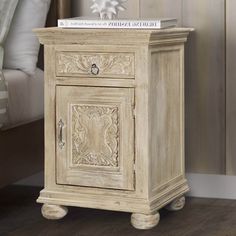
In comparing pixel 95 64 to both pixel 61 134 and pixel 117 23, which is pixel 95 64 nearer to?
pixel 117 23

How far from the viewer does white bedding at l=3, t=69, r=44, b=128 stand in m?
2.33

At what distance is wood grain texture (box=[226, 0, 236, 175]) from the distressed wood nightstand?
27 cm

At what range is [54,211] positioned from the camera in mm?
2305

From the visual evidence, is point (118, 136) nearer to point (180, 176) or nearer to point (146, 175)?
point (146, 175)

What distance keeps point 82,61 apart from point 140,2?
0.52 metres

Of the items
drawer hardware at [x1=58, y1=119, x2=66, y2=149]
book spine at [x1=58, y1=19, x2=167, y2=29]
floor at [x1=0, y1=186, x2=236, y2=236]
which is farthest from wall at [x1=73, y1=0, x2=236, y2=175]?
drawer hardware at [x1=58, y1=119, x2=66, y2=149]

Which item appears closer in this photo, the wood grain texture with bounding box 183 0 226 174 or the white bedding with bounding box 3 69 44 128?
the white bedding with bounding box 3 69 44 128

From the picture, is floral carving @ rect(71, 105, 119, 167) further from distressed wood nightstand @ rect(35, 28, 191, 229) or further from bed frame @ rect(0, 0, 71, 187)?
bed frame @ rect(0, 0, 71, 187)

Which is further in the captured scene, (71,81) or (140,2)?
(140,2)

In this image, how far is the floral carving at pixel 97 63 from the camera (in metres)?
2.16

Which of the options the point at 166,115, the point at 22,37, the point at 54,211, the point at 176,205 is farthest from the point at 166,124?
the point at 22,37

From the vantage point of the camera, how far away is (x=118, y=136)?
2188 millimetres

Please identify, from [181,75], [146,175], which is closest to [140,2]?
[181,75]

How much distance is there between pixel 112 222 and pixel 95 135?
295 mm
